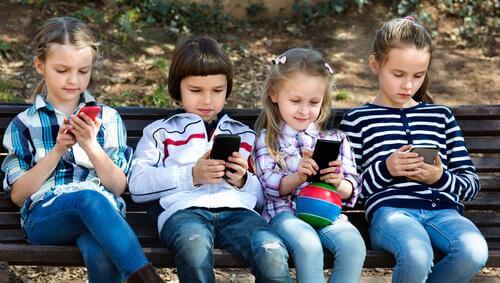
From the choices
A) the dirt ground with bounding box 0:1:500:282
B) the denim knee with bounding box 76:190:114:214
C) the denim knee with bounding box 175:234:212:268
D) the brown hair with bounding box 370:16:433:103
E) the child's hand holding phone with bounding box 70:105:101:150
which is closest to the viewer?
the denim knee with bounding box 175:234:212:268

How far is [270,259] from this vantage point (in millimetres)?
3135

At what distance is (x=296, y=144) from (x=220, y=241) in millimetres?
584

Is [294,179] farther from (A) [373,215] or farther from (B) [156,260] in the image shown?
(B) [156,260]

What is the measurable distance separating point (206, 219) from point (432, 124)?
3.74ft

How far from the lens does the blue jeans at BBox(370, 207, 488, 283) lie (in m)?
3.23

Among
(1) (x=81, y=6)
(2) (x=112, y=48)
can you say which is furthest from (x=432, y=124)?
(1) (x=81, y=6)

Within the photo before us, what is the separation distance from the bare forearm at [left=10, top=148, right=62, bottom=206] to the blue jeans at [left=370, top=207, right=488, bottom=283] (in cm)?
135

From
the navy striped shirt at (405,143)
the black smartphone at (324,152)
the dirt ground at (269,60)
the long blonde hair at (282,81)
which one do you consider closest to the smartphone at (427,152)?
the navy striped shirt at (405,143)

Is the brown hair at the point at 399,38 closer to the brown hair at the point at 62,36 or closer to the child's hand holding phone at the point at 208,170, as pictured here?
the child's hand holding phone at the point at 208,170

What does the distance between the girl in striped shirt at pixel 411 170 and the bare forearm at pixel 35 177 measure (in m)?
1.32

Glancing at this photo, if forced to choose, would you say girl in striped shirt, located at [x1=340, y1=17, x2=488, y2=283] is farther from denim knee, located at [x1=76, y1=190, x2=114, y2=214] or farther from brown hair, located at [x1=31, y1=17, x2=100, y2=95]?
brown hair, located at [x1=31, y1=17, x2=100, y2=95]

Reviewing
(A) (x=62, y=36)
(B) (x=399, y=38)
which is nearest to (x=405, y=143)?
(B) (x=399, y=38)

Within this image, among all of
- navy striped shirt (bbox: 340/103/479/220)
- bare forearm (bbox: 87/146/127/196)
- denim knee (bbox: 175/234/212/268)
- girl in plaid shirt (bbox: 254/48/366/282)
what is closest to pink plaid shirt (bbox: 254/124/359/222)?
girl in plaid shirt (bbox: 254/48/366/282)

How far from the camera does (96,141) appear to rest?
347cm
